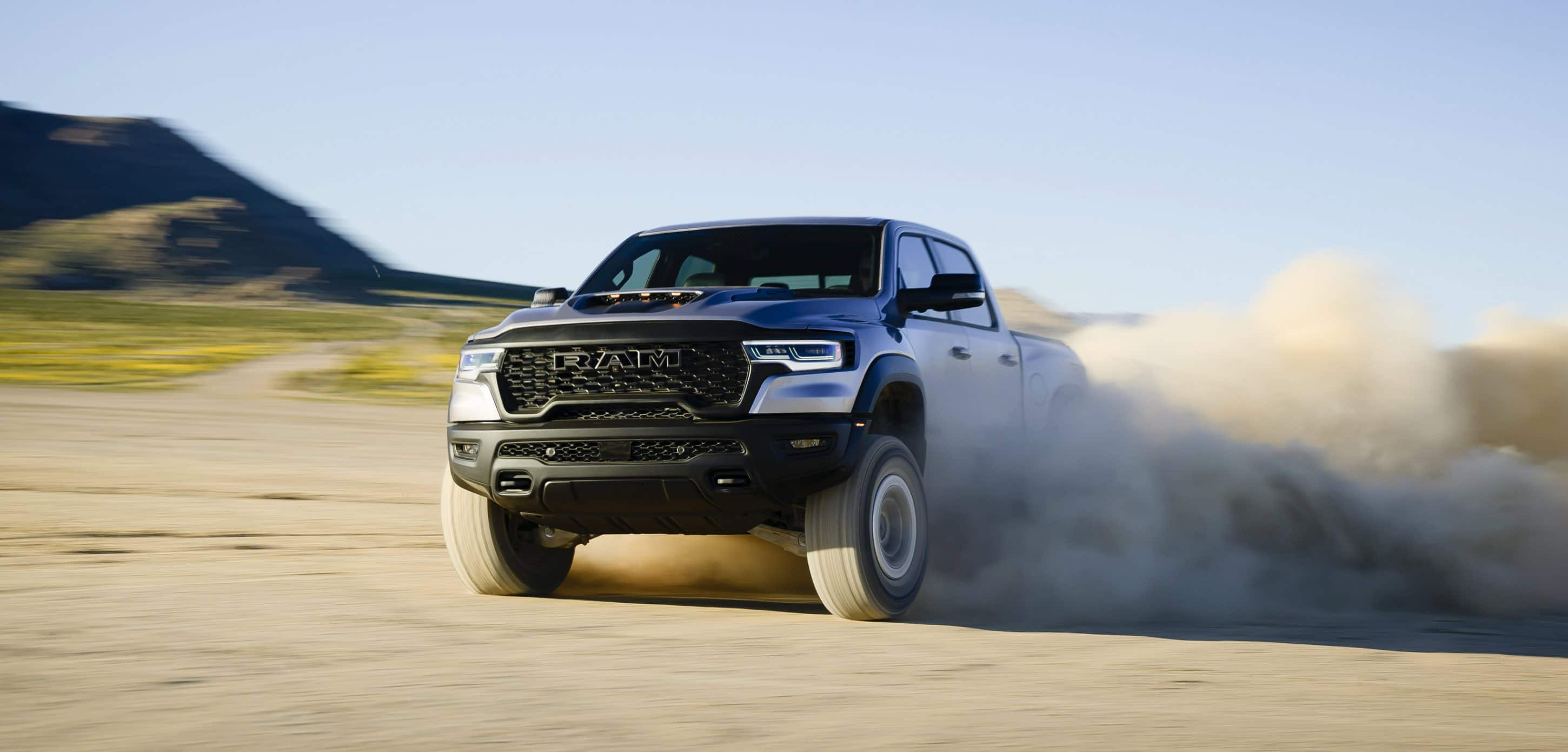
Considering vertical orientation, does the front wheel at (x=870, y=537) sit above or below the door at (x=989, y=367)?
below

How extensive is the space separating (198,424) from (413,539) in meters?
14.5

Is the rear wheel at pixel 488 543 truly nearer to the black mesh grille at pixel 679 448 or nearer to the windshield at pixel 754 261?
the black mesh grille at pixel 679 448

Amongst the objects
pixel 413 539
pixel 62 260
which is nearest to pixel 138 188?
pixel 62 260

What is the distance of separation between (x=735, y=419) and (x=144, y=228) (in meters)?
160

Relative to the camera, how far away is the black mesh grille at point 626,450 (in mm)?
7062

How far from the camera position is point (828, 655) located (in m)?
6.54

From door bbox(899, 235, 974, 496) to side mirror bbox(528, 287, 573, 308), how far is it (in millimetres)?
1754

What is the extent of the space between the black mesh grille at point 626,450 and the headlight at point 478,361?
431mm

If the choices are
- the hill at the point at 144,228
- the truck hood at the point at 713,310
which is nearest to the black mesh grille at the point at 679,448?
the truck hood at the point at 713,310

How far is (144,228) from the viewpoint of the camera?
505 feet

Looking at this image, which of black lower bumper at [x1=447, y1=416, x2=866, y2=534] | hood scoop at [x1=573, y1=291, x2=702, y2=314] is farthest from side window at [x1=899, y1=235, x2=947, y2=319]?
black lower bumper at [x1=447, y1=416, x2=866, y2=534]

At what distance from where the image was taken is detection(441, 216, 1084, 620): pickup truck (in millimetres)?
7098

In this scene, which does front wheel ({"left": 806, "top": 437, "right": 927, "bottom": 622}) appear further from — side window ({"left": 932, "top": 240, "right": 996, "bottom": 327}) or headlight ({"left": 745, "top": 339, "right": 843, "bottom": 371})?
side window ({"left": 932, "top": 240, "right": 996, "bottom": 327})

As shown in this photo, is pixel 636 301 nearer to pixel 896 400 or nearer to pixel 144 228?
pixel 896 400
